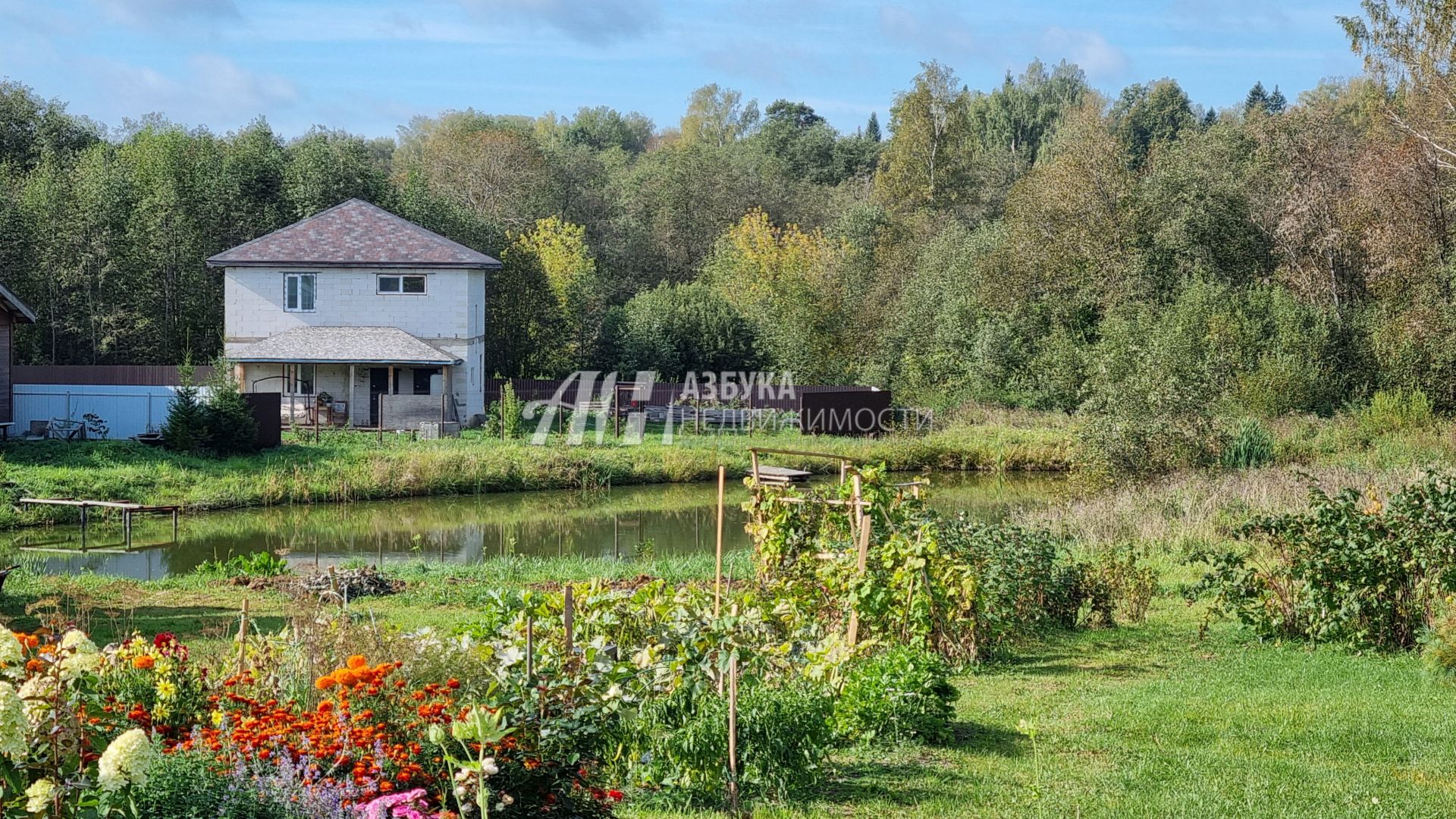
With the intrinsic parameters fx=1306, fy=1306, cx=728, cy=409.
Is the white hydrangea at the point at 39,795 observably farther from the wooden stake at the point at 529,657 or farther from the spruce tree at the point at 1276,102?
the spruce tree at the point at 1276,102

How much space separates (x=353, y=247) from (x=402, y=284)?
1.76 metres

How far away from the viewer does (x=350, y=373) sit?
1417 inches

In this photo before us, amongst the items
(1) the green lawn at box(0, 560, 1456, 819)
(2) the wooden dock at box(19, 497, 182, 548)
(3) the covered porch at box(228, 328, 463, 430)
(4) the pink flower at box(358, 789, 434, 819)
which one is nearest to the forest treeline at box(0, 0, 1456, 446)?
(3) the covered porch at box(228, 328, 463, 430)

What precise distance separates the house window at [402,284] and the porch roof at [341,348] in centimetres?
107

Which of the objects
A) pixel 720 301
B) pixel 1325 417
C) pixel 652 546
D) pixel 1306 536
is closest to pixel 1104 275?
pixel 1325 417

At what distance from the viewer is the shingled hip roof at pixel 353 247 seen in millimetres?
36562

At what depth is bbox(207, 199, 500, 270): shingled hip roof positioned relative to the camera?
36.6 meters

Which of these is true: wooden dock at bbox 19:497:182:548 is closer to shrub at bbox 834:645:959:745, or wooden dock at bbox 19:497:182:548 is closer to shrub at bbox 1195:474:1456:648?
shrub at bbox 834:645:959:745

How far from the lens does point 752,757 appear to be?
6.55m

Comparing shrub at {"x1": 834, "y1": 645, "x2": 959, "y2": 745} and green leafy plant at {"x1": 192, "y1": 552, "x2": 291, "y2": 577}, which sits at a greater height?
shrub at {"x1": 834, "y1": 645, "x2": 959, "y2": 745}

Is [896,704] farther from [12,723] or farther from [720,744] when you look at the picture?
[12,723]

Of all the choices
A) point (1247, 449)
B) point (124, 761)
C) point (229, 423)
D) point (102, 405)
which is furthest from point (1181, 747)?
point (102, 405)

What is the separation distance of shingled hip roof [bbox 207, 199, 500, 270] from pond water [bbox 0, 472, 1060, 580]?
1079 cm

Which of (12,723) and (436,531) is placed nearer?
(12,723)
